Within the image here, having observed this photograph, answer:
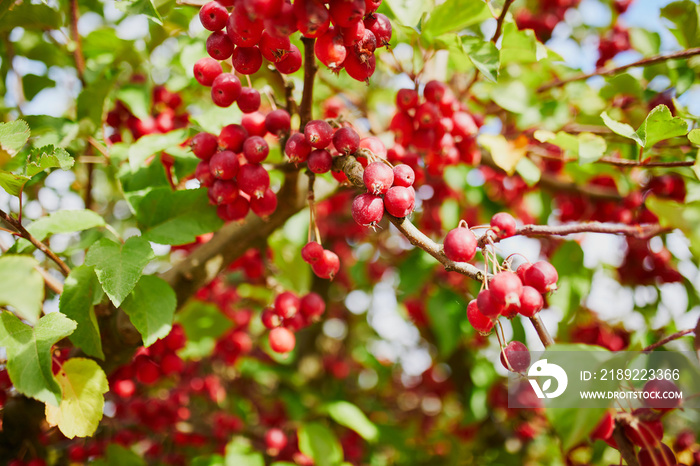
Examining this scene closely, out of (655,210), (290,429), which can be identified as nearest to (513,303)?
(655,210)

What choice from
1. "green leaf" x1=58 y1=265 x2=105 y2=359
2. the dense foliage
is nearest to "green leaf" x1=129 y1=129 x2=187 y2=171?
the dense foliage

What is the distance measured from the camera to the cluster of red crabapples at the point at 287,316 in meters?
1.53

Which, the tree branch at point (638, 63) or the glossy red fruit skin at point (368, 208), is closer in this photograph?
the glossy red fruit skin at point (368, 208)

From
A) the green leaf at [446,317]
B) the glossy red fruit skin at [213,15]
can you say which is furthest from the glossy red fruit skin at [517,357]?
the green leaf at [446,317]

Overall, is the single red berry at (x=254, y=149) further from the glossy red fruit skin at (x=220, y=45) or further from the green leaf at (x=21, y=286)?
the green leaf at (x=21, y=286)

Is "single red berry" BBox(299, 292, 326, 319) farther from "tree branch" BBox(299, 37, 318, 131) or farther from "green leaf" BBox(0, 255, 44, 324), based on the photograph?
"green leaf" BBox(0, 255, 44, 324)

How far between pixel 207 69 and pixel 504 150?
121 cm

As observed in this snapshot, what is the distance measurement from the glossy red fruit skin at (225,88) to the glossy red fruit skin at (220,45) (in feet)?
0.22

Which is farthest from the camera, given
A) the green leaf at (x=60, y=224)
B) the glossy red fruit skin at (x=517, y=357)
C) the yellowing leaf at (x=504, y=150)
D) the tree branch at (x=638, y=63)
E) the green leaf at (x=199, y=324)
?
the green leaf at (x=199, y=324)

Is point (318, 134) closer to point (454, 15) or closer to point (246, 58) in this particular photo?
point (246, 58)

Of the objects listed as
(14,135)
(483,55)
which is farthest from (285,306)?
(483,55)

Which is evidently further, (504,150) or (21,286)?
(504,150)

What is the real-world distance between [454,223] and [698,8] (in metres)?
1.39

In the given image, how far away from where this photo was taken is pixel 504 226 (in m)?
1.14
